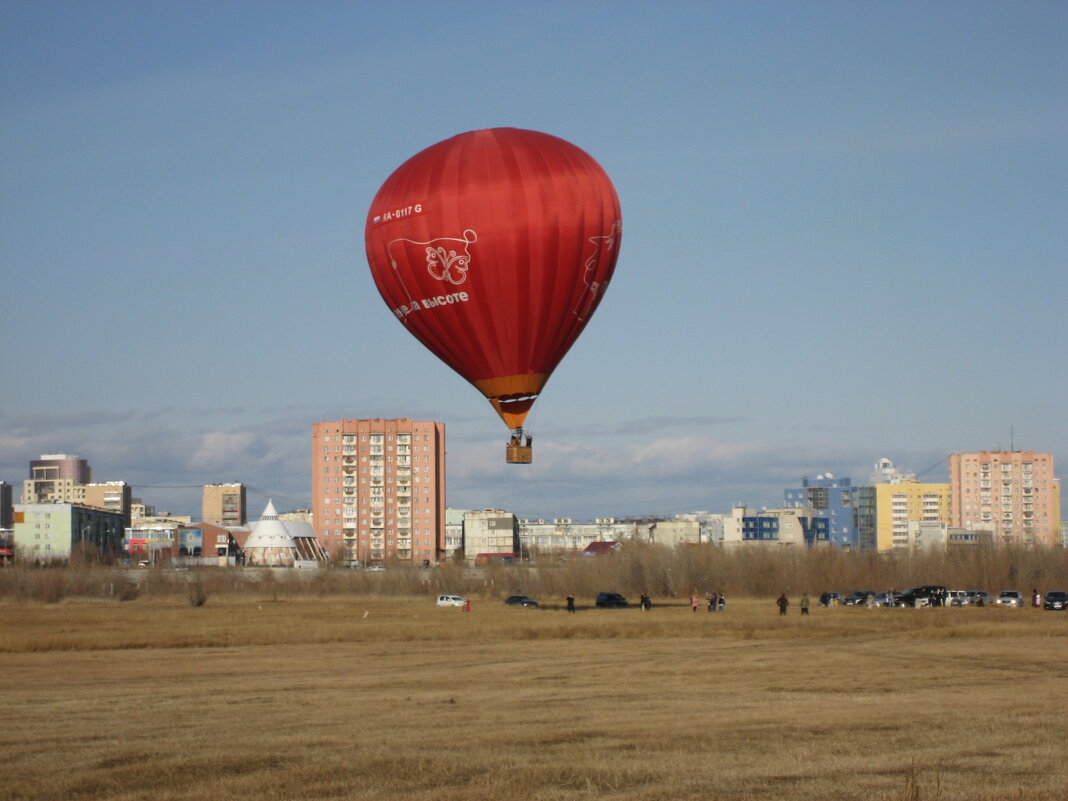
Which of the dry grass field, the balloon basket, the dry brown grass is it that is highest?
the balloon basket

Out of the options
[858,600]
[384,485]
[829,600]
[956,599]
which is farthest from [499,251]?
[384,485]

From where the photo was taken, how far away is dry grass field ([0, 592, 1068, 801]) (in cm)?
1605

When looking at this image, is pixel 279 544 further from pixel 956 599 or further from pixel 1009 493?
pixel 1009 493

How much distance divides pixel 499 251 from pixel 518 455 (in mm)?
5162

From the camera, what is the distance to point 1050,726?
67.9ft

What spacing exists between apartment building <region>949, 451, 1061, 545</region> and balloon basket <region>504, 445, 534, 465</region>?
170 metres

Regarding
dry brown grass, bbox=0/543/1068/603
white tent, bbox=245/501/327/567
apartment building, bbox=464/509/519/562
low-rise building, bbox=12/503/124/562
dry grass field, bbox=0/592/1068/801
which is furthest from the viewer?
apartment building, bbox=464/509/519/562

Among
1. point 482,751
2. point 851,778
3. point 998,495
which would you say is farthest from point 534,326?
point 998,495

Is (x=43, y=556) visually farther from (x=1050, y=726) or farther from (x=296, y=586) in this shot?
(x=1050, y=726)

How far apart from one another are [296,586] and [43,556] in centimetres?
6125

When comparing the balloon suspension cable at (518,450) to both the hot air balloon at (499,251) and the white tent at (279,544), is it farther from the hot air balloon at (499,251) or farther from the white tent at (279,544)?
the white tent at (279,544)

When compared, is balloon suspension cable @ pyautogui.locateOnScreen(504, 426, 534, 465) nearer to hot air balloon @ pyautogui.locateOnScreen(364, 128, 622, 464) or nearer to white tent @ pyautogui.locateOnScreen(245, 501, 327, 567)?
hot air balloon @ pyautogui.locateOnScreen(364, 128, 622, 464)

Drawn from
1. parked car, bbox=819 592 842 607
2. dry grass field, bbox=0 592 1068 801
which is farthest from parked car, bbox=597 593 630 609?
dry grass field, bbox=0 592 1068 801

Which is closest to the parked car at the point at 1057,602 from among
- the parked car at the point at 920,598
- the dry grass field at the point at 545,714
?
the parked car at the point at 920,598
